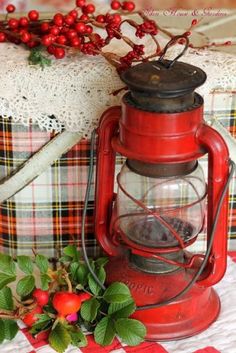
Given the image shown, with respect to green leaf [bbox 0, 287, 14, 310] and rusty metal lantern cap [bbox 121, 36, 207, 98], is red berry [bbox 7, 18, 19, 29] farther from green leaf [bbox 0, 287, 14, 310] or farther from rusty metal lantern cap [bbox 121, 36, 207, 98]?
green leaf [bbox 0, 287, 14, 310]

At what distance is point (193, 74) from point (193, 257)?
0.29 meters

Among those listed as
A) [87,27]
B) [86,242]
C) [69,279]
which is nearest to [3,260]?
[69,279]

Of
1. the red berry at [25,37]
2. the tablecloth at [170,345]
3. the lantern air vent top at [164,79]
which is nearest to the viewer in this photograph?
the lantern air vent top at [164,79]

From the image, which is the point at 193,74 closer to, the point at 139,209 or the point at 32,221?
the point at 139,209

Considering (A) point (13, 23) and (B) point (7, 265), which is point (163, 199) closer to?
(B) point (7, 265)

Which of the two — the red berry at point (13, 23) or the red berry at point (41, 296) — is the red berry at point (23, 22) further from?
the red berry at point (41, 296)

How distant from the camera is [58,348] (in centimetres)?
106

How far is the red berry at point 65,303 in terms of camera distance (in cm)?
107

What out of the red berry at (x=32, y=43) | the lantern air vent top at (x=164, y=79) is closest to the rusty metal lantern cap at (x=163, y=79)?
the lantern air vent top at (x=164, y=79)

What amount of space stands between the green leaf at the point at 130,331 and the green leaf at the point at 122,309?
11 mm

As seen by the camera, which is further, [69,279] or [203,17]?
[203,17]

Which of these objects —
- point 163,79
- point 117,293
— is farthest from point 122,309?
point 163,79

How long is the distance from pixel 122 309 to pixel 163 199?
187mm

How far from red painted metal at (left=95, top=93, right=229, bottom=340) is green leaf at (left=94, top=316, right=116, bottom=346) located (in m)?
0.06
